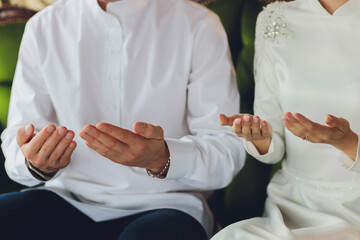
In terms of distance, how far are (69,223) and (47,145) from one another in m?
0.25

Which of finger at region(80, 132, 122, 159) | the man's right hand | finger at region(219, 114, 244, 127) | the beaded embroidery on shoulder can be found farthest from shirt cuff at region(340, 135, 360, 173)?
the man's right hand

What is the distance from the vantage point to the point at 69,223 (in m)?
1.16

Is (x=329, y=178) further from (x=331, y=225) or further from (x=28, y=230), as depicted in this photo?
(x=28, y=230)

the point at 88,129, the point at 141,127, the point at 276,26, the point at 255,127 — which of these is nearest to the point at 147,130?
the point at 141,127

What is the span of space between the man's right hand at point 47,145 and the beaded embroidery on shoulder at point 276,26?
0.54 meters

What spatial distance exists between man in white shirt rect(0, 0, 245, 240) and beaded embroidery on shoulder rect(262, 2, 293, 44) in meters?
0.14

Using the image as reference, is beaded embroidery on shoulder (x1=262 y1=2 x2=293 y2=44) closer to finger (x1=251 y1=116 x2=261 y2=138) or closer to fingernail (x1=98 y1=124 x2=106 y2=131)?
finger (x1=251 y1=116 x2=261 y2=138)

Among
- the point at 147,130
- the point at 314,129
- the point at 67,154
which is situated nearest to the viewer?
the point at 314,129

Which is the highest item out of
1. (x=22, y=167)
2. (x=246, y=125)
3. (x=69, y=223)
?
(x=246, y=125)

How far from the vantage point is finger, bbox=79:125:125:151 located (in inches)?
36.2

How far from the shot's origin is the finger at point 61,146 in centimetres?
101

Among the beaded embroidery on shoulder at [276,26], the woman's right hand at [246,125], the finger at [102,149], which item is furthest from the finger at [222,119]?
the beaded embroidery on shoulder at [276,26]

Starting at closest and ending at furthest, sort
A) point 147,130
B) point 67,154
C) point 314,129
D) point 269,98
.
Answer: point 314,129, point 147,130, point 67,154, point 269,98

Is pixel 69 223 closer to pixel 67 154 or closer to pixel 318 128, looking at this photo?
pixel 67 154
